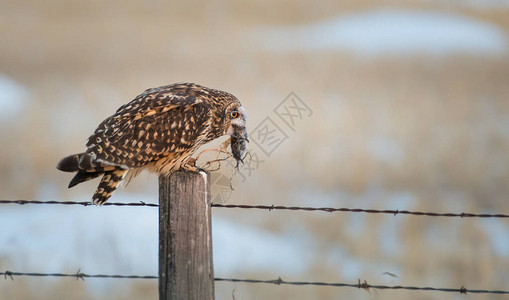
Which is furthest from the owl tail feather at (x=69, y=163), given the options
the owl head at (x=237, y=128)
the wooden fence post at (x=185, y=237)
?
the owl head at (x=237, y=128)

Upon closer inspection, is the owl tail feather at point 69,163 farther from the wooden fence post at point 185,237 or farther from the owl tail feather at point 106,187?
the wooden fence post at point 185,237

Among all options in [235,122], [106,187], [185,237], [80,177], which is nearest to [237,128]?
[235,122]

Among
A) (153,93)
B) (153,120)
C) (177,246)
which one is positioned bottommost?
(177,246)

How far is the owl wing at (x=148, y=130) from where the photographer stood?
3.08 m

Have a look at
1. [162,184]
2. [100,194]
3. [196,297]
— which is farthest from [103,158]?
[196,297]

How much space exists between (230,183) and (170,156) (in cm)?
40

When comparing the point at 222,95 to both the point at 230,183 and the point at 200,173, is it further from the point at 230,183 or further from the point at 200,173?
the point at 200,173

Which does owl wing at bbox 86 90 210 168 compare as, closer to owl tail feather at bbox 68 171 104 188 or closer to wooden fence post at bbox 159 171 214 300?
owl tail feather at bbox 68 171 104 188

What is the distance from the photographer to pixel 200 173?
2.54 m

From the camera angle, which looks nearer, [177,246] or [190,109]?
[177,246]

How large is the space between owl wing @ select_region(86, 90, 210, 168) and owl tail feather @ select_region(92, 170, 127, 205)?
0.10 metres

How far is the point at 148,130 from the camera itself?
3.17m

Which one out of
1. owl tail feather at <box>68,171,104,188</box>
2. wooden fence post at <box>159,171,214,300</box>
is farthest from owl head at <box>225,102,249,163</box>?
wooden fence post at <box>159,171,214,300</box>

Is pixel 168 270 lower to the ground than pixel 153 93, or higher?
lower
